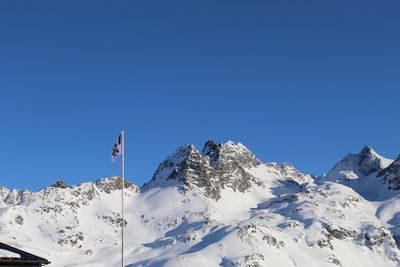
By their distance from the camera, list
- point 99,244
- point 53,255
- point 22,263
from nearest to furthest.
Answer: point 22,263
point 53,255
point 99,244

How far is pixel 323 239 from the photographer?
18512 cm

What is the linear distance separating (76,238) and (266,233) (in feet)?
242

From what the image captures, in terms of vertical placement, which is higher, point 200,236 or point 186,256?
point 200,236

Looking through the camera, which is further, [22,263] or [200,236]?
[200,236]

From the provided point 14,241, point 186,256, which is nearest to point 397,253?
point 186,256

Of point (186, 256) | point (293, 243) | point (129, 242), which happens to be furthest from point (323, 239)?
point (129, 242)

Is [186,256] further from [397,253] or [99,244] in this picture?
[397,253]

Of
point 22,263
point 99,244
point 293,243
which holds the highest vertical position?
point 99,244

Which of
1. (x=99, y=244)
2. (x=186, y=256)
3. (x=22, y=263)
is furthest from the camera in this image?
(x=99, y=244)

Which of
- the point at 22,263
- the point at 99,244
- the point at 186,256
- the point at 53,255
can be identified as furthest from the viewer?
the point at 99,244

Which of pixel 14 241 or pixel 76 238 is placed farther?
pixel 76 238

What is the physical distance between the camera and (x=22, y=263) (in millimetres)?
34969

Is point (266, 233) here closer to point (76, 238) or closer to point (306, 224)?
point (306, 224)

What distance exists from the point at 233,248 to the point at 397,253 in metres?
67.8
